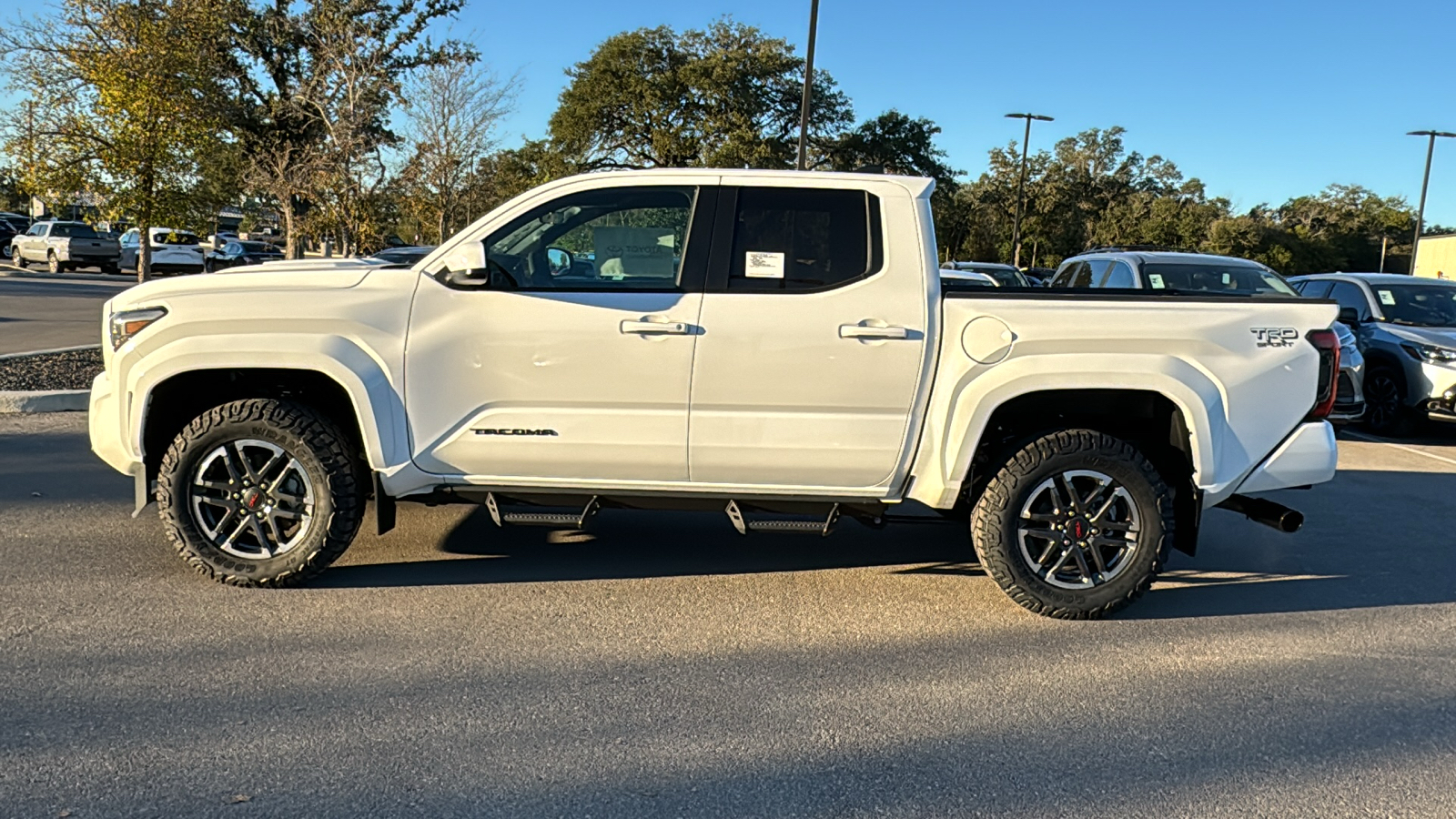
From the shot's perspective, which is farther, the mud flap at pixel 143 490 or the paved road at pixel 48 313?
the paved road at pixel 48 313

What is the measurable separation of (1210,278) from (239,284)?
9282 mm

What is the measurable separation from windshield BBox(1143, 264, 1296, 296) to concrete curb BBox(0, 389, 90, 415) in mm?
10164

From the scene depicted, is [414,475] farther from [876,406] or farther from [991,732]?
[991,732]

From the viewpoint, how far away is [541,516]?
4551mm

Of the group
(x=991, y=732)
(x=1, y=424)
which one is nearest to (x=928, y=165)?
(x=1, y=424)

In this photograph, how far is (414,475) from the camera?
14.8 feet

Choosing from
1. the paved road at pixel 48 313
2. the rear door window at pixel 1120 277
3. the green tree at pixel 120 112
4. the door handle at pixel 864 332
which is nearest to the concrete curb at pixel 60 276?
the paved road at pixel 48 313

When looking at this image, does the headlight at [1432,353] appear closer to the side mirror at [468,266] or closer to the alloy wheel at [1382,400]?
the alloy wheel at [1382,400]

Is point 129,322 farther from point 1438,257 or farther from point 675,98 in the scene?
point 1438,257

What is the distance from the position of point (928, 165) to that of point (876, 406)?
1669 inches

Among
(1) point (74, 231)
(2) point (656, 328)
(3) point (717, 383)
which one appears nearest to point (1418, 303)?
(3) point (717, 383)

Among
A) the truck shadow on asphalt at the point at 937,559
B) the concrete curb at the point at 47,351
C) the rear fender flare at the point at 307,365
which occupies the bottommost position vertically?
the truck shadow on asphalt at the point at 937,559

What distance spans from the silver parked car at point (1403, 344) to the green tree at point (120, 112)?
500 inches

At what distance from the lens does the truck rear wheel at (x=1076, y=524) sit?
4.42 metres
